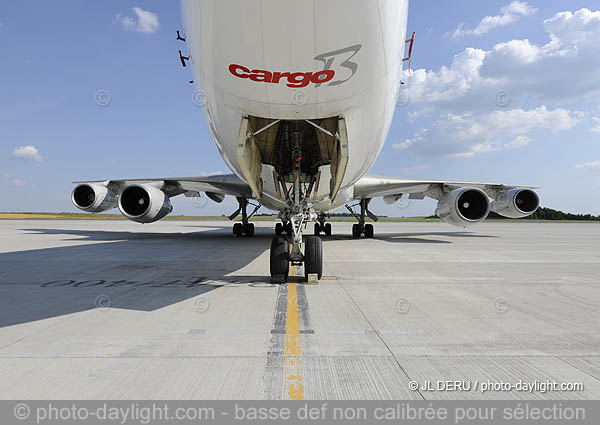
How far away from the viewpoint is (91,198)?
12.9 metres

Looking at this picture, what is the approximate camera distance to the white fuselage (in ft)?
8.41

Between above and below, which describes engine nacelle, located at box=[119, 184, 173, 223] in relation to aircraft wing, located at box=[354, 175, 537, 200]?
below

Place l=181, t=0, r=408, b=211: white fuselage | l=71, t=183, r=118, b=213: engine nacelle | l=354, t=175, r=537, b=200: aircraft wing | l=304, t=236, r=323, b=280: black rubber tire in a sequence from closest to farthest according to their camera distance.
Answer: l=181, t=0, r=408, b=211: white fuselage → l=304, t=236, r=323, b=280: black rubber tire → l=354, t=175, r=537, b=200: aircraft wing → l=71, t=183, r=118, b=213: engine nacelle

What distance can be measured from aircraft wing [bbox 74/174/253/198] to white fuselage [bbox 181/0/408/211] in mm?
8800

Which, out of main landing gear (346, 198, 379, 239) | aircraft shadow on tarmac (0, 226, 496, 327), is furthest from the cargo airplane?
main landing gear (346, 198, 379, 239)

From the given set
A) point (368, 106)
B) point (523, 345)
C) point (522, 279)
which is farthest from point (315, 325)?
point (522, 279)

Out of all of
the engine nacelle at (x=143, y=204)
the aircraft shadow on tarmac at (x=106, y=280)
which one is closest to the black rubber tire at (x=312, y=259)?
the aircraft shadow on tarmac at (x=106, y=280)

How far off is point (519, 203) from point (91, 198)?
16191 millimetres

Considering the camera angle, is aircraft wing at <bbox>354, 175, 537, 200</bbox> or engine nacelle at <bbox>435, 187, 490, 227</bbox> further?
aircraft wing at <bbox>354, 175, 537, 200</bbox>

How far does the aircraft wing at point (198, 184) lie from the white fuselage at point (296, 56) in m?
8.80

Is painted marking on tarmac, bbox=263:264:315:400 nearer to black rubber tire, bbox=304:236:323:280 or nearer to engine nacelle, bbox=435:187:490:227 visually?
black rubber tire, bbox=304:236:323:280

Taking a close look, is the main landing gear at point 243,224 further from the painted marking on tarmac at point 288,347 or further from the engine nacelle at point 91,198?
the painted marking on tarmac at point 288,347

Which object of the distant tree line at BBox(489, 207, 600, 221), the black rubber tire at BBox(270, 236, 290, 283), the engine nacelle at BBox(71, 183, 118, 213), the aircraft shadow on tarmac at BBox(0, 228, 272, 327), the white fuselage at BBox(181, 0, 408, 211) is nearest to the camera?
the white fuselage at BBox(181, 0, 408, 211)
